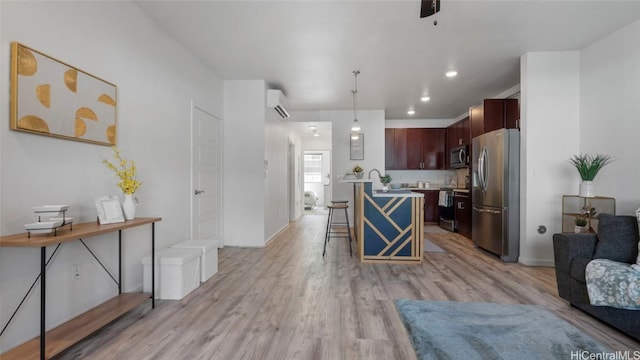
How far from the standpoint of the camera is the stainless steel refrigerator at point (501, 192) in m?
3.73

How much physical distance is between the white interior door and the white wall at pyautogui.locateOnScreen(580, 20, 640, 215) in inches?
182

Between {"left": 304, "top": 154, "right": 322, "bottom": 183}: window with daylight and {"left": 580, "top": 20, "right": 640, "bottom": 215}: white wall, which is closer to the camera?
{"left": 580, "top": 20, "right": 640, "bottom": 215}: white wall

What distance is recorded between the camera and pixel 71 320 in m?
1.96

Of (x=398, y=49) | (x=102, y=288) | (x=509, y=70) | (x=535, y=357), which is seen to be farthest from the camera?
(x=509, y=70)

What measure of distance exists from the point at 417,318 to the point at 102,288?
2.58 meters

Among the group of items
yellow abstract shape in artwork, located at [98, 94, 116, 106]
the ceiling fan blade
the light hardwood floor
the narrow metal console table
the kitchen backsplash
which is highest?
the ceiling fan blade

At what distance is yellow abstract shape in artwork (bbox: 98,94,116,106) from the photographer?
2.28m

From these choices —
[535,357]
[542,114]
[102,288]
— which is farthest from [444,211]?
[102,288]

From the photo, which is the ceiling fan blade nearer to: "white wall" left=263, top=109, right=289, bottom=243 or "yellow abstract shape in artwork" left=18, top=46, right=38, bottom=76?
"yellow abstract shape in artwork" left=18, top=46, right=38, bottom=76

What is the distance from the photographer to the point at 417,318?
7.13 feet

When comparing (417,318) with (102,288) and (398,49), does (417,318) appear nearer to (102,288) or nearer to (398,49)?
(102,288)

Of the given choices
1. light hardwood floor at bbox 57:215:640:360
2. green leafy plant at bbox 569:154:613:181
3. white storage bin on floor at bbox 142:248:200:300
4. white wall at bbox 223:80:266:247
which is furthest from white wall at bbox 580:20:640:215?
white storage bin on floor at bbox 142:248:200:300

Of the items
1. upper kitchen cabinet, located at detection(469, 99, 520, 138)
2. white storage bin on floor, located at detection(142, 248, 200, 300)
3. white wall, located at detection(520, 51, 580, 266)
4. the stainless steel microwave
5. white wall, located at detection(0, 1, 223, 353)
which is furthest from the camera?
the stainless steel microwave

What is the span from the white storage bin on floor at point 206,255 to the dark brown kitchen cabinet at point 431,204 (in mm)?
5186
